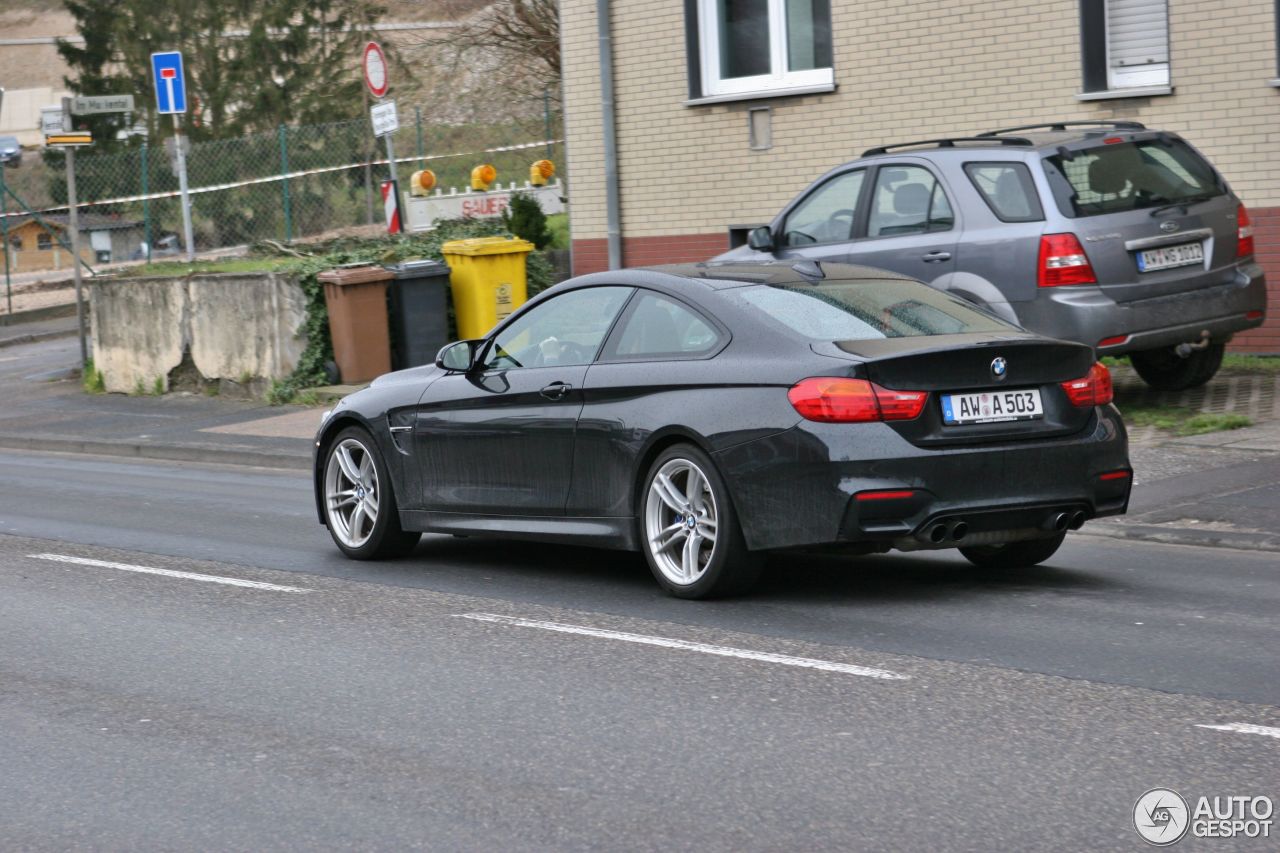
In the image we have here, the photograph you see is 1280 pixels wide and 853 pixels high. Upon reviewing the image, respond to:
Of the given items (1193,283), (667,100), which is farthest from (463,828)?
(667,100)

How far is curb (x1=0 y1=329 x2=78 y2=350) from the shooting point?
27.9 m

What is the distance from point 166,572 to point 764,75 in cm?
1059

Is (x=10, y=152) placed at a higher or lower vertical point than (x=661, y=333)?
higher

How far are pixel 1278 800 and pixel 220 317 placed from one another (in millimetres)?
16113

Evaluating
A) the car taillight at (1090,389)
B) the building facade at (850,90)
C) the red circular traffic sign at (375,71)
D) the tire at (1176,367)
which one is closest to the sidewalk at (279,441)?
the tire at (1176,367)

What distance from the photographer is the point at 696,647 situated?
693 cm

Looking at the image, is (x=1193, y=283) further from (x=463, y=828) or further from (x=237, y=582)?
(x=463, y=828)

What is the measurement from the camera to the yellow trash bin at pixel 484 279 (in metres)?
18.3

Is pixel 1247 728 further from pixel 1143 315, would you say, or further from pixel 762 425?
pixel 1143 315

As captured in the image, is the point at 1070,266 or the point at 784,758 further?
the point at 1070,266

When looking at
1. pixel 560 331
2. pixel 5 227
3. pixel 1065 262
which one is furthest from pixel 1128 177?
pixel 5 227

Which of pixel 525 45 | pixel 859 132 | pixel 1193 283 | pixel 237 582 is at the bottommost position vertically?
pixel 237 582

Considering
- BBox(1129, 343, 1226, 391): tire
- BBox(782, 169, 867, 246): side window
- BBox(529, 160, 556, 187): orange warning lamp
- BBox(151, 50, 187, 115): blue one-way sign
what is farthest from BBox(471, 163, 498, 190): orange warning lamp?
BBox(1129, 343, 1226, 391): tire

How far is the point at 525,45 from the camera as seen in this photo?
29297 millimetres
